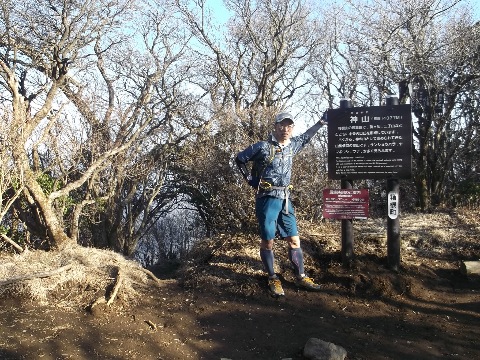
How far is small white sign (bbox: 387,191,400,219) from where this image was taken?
227 inches

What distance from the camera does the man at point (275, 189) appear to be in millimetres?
5293

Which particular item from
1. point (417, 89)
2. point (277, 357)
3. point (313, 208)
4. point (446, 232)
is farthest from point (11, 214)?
point (417, 89)

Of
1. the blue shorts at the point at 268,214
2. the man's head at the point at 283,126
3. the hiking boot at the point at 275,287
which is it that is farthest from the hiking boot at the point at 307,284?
the man's head at the point at 283,126

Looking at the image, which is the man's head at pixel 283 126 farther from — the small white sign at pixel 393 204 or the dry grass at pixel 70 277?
the dry grass at pixel 70 277

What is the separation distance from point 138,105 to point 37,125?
6.19 m

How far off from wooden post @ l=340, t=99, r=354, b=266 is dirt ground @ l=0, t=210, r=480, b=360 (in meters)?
0.14

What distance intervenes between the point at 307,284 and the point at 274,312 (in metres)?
0.64

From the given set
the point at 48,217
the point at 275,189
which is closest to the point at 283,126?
the point at 275,189

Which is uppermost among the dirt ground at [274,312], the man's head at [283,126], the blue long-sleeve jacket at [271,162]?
the man's head at [283,126]

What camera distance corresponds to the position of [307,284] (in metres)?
5.43

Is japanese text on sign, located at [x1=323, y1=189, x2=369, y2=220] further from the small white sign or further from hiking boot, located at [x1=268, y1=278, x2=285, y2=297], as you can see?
hiking boot, located at [x1=268, y1=278, x2=285, y2=297]

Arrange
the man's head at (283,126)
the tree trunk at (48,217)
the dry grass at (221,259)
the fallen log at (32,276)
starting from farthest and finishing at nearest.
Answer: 1. the tree trunk at (48,217)
2. the man's head at (283,126)
3. the dry grass at (221,259)
4. the fallen log at (32,276)

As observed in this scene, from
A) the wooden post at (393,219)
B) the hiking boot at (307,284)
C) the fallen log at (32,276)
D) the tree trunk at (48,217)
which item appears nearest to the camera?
the fallen log at (32,276)

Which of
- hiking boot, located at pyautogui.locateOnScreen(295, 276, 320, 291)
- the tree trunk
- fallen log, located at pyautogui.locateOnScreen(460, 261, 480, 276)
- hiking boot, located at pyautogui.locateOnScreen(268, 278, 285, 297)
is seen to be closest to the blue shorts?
hiking boot, located at pyautogui.locateOnScreen(268, 278, 285, 297)
